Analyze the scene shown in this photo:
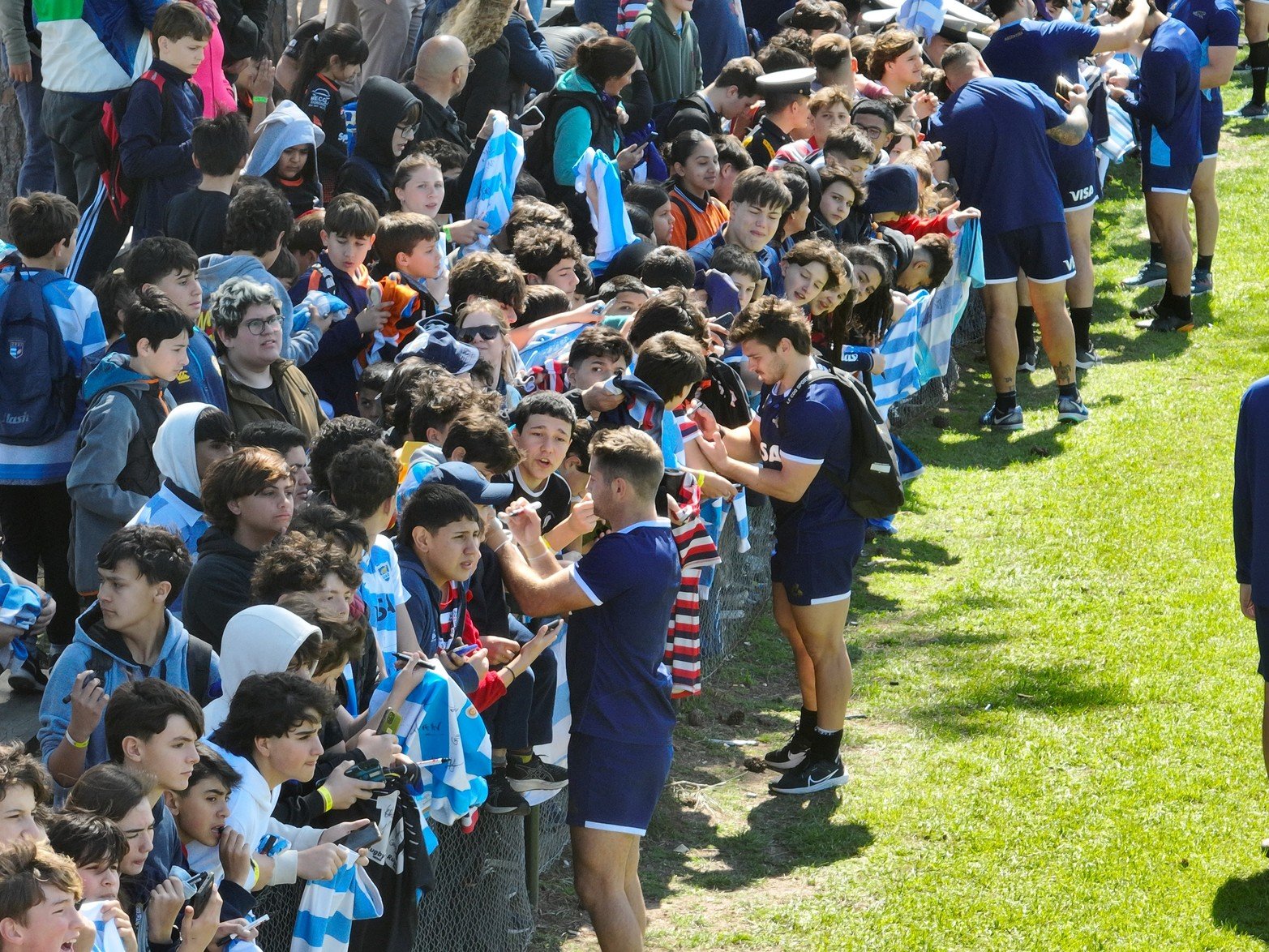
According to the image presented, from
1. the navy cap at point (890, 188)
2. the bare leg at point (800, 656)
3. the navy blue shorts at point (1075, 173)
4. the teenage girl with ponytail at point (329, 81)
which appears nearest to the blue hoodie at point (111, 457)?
the bare leg at point (800, 656)

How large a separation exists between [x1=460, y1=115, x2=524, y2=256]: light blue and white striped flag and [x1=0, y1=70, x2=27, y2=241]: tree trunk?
3.37m

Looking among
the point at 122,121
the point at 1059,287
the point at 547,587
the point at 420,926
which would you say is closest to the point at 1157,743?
the point at 547,587

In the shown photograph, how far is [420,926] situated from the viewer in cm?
464

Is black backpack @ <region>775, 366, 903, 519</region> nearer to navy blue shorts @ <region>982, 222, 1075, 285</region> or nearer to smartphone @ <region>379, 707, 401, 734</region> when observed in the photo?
smartphone @ <region>379, 707, 401, 734</region>

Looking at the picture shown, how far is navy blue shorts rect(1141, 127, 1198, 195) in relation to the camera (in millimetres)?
12898

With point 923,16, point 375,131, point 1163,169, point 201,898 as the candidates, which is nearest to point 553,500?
point 201,898

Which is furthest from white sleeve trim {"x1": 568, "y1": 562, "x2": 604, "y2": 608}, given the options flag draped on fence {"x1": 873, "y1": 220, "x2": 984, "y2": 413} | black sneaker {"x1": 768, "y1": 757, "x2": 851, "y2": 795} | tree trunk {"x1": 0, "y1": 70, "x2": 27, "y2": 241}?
tree trunk {"x1": 0, "y1": 70, "x2": 27, "y2": 241}

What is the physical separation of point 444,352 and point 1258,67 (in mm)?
15772

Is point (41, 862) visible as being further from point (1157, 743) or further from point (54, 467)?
point (1157, 743)

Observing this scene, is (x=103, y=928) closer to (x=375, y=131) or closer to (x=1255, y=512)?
(x=1255, y=512)

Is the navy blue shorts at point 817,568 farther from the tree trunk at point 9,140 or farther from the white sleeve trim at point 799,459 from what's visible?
the tree trunk at point 9,140

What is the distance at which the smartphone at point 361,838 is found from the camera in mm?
3967

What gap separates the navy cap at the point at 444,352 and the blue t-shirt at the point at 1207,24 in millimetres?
9393

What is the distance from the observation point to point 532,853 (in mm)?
Answer: 5527
